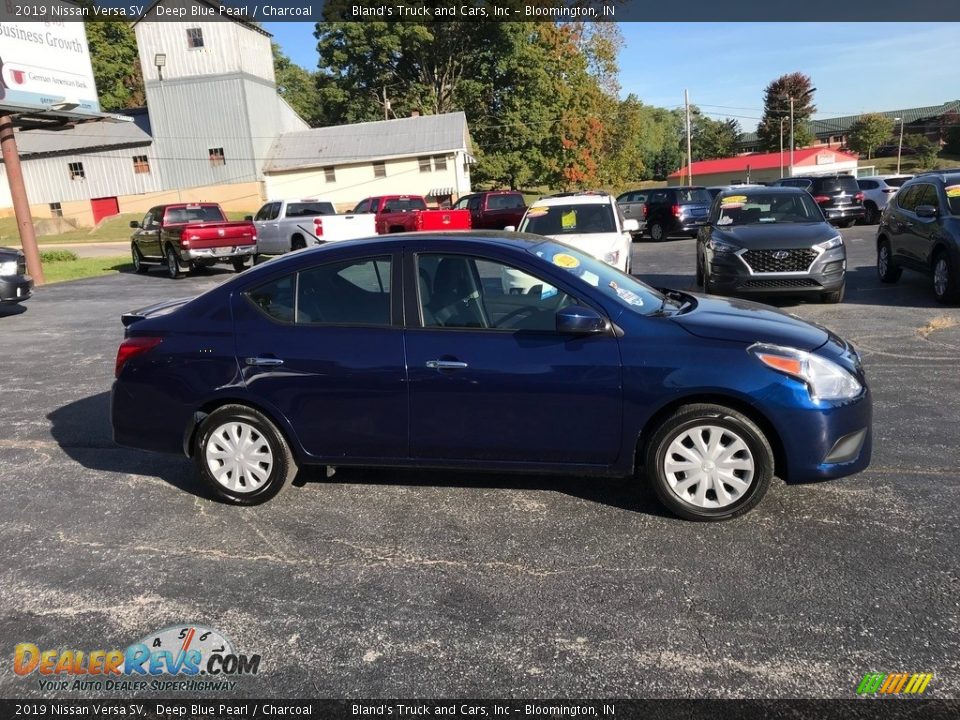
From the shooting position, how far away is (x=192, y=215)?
1944 cm

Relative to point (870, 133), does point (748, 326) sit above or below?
below

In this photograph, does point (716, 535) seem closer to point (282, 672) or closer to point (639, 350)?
point (639, 350)

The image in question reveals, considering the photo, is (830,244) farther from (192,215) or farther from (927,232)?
(192,215)

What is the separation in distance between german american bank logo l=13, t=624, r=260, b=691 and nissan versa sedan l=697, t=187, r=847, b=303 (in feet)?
28.3

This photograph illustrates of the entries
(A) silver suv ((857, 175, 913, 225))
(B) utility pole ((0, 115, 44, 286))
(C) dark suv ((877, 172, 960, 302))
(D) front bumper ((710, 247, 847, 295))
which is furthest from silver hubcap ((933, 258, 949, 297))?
(B) utility pole ((0, 115, 44, 286))

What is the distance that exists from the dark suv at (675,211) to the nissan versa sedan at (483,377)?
19221 mm

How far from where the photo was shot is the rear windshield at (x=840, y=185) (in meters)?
23.0

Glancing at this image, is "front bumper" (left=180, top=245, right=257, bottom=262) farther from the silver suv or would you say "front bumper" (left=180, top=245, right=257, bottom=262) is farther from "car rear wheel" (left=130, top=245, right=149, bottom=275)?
the silver suv

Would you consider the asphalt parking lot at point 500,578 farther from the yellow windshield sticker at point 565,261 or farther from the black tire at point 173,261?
the black tire at point 173,261

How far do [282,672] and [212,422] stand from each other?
1972 millimetres

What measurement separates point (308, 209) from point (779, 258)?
15193 millimetres

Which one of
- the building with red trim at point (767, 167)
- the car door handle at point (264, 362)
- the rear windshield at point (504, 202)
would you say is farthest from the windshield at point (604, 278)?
the building with red trim at point (767, 167)

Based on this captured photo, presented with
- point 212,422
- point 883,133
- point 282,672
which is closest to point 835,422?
point 282,672

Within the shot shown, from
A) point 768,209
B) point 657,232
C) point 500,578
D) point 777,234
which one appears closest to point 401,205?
point 657,232
